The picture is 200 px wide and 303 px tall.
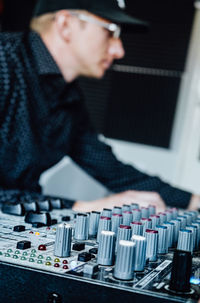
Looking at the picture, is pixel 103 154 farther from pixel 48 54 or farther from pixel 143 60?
pixel 143 60

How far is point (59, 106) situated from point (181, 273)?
1.43m

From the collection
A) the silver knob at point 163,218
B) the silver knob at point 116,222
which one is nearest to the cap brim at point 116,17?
the silver knob at point 163,218

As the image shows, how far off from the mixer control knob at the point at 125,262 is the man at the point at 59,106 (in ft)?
2.73

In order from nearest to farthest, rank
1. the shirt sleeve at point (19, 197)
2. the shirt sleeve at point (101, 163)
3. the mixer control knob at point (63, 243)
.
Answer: the mixer control knob at point (63, 243), the shirt sleeve at point (19, 197), the shirt sleeve at point (101, 163)

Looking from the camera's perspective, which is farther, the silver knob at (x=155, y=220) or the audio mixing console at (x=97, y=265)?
the silver knob at (x=155, y=220)

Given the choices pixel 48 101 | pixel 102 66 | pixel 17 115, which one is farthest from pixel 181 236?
pixel 102 66

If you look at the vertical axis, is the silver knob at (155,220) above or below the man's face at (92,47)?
below

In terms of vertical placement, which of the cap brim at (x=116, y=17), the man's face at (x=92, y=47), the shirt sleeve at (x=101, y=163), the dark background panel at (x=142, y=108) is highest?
the cap brim at (x=116, y=17)

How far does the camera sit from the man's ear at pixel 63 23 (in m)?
2.07

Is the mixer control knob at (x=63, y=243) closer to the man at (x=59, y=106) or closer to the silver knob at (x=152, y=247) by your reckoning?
the silver knob at (x=152, y=247)

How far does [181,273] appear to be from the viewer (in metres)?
0.65

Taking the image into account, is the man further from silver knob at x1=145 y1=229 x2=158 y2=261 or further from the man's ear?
silver knob at x1=145 y1=229 x2=158 y2=261

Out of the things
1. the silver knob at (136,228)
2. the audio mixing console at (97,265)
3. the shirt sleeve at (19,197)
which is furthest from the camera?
the shirt sleeve at (19,197)

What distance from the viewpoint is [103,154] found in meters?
2.18
